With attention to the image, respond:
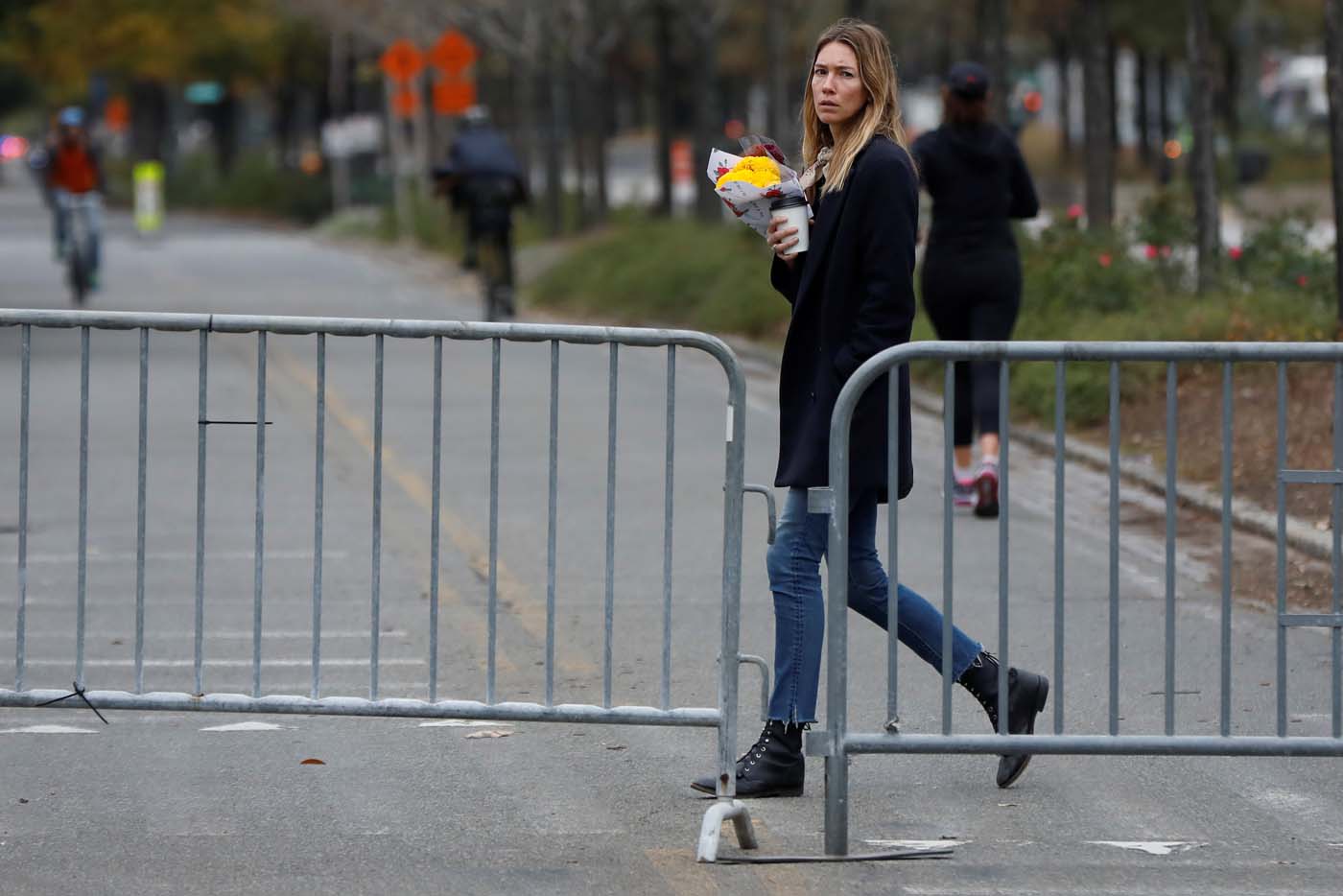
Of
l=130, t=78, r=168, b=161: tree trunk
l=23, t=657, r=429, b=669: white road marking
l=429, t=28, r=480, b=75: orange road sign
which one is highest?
l=130, t=78, r=168, b=161: tree trunk

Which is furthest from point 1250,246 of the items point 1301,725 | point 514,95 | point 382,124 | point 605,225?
point 382,124

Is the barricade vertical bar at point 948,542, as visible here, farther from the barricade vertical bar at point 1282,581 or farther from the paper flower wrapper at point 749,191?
the barricade vertical bar at point 1282,581

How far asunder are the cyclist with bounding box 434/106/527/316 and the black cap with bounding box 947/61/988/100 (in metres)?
12.7

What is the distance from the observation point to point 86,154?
26125mm

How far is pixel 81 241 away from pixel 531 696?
19.2m

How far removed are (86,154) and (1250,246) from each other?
13447 millimetres

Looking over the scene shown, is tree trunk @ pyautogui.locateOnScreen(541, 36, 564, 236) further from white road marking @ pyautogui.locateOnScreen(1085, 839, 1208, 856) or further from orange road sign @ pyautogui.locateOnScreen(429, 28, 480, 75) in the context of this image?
white road marking @ pyautogui.locateOnScreen(1085, 839, 1208, 856)

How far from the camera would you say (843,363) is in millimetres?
Result: 6023

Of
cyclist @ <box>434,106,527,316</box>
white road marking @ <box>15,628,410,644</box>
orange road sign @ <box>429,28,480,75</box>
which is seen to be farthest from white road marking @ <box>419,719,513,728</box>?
orange road sign @ <box>429,28,480,75</box>

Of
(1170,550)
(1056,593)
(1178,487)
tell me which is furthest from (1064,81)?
(1056,593)

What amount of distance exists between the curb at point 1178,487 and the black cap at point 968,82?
70.8 inches

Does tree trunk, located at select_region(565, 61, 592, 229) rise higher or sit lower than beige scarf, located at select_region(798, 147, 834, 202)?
higher

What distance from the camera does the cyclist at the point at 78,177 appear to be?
2583cm

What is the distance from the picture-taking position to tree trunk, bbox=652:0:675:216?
36312 millimetres
